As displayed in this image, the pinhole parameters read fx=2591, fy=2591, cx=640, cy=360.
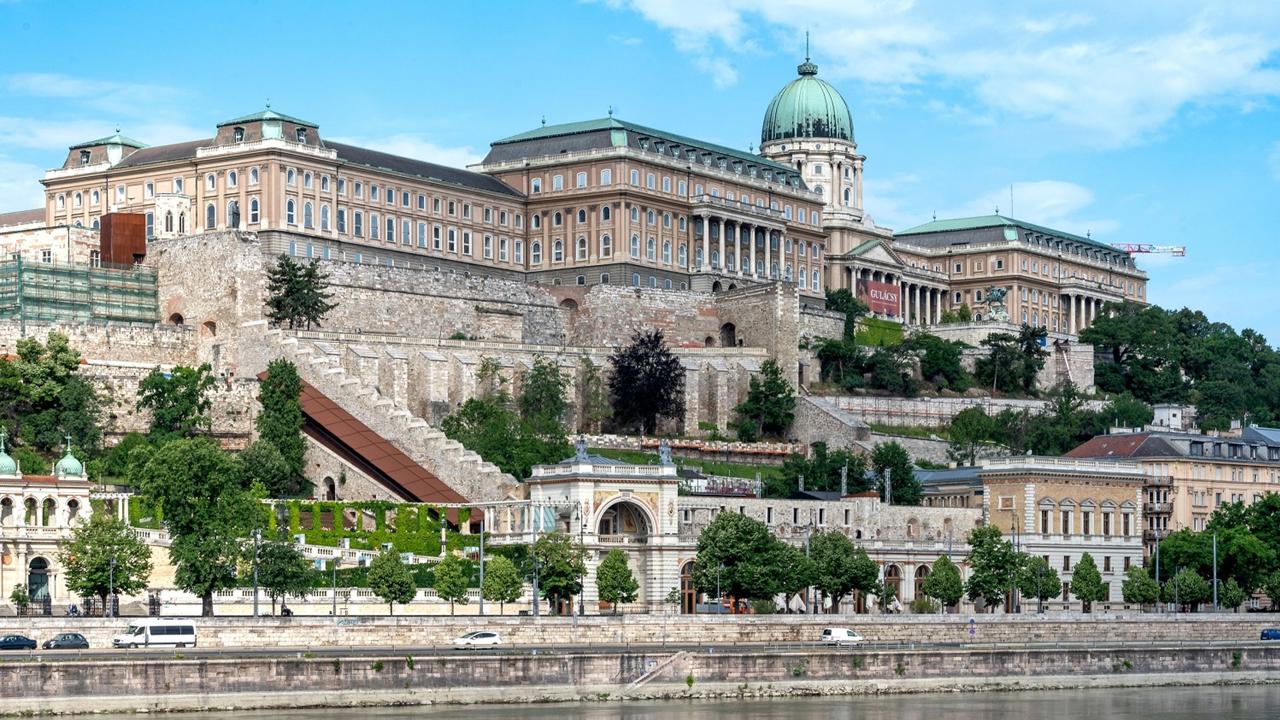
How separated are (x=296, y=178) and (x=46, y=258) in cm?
1582

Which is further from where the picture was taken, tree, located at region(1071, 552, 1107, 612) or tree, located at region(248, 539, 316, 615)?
tree, located at region(1071, 552, 1107, 612)

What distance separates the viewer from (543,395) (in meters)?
146

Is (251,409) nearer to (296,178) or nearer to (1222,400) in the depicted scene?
(296,178)

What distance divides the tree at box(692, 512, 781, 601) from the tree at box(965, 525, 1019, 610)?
1128 cm

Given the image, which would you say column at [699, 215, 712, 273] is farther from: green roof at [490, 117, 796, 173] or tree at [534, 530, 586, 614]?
tree at [534, 530, 586, 614]

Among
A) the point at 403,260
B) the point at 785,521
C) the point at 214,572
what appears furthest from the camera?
the point at 403,260

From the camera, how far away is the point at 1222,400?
177 m

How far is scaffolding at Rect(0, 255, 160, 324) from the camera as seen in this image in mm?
140875

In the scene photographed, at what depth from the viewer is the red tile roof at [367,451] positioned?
402 ft

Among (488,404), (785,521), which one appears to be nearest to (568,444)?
(488,404)

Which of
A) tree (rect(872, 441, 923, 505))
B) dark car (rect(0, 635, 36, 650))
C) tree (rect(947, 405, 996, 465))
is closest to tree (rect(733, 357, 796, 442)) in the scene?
tree (rect(947, 405, 996, 465))

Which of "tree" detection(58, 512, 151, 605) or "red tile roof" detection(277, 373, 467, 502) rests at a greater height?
"red tile roof" detection(277, 373, 467, 502)

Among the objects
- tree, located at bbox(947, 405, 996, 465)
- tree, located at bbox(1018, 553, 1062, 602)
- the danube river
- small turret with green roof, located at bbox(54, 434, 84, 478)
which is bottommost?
the danube river

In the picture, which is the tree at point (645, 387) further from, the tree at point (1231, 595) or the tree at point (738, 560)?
the tree at point (738, 560)
